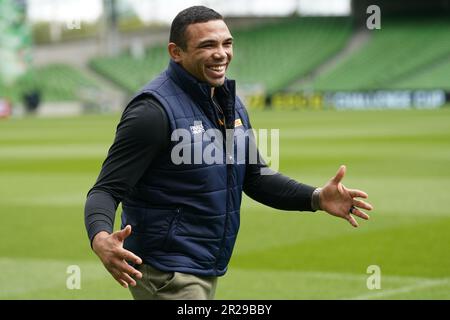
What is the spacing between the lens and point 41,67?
74938 mm

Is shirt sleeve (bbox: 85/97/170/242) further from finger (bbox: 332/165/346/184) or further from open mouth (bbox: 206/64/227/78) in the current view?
finger (bbox: 332/165/346/184)

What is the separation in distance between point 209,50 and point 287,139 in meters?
25.8

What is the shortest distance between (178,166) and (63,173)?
17050mm

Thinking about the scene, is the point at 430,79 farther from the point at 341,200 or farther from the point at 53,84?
the point at 341,200

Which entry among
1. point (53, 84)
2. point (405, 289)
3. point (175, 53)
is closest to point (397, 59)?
point (53, 84)

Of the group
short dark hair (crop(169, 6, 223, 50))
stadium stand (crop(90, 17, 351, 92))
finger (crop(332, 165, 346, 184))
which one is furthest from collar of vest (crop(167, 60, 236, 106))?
stadium stand (crop(90, 17, 351, 92))

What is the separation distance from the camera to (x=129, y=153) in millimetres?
5211

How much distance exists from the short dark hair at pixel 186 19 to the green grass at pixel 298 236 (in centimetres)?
437

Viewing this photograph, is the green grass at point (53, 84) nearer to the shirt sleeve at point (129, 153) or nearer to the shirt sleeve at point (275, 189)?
the shirt sleeve at point (275, 189)

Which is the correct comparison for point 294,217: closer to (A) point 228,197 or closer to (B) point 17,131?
(A) point 228,197

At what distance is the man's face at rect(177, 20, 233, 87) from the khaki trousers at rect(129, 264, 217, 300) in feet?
3.30

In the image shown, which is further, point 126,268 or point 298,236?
point 298,236

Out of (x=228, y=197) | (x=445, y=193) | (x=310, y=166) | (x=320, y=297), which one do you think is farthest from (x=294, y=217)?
(x=228, y=197)

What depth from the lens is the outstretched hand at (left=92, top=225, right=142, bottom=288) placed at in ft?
15.7
